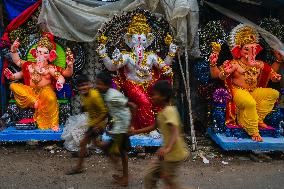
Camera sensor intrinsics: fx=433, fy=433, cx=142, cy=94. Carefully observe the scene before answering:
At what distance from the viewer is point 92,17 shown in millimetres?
7246

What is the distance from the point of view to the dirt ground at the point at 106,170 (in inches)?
217

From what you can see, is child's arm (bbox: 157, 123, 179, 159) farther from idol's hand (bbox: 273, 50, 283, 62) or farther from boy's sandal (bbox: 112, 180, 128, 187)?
idol's hand (bbox: 273, 50, 283, 62)

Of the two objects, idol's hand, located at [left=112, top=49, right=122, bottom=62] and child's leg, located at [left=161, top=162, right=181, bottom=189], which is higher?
idol's hand, located at [left=112, top=49, right=122, bottom=62]

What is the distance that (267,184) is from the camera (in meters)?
5.62

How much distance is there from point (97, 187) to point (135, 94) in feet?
7.23

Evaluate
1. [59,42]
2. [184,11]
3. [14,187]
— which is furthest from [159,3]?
[14,187]

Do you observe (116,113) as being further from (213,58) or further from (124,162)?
(213,58)

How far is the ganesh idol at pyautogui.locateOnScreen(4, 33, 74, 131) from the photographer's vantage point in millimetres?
7254

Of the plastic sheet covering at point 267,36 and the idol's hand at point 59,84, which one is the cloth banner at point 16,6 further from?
the plastic sheet covering at point 267,36

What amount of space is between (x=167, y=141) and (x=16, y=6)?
4.70 meters

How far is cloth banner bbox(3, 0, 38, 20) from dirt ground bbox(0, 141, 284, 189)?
230 centimetres

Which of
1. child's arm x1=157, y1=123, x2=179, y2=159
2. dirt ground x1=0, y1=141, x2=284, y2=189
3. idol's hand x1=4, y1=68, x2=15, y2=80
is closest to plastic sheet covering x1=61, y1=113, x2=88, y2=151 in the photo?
dirt ground x1=0, y1=141, x2=284, y2=189

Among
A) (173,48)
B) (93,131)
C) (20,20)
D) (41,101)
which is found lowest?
(93,131)

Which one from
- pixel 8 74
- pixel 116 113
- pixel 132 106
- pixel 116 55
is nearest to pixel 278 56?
pixel 116 55
